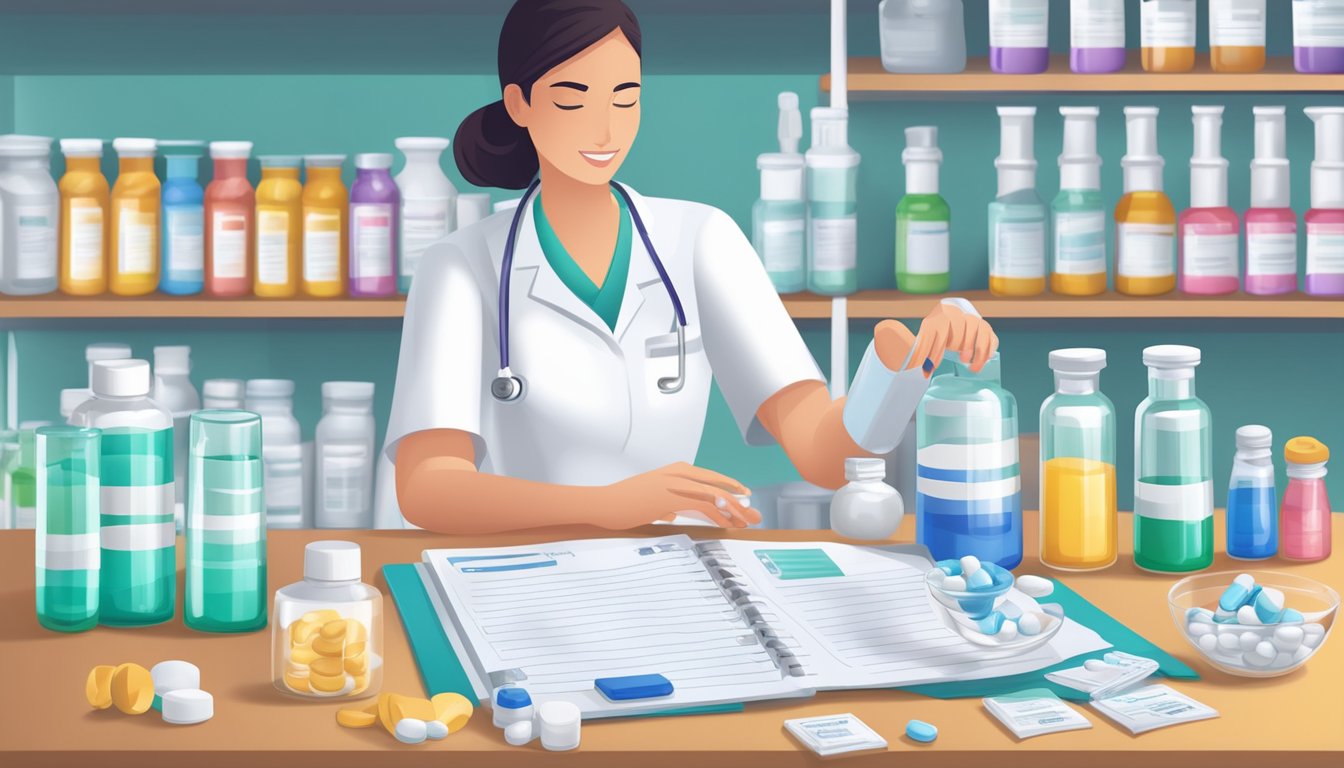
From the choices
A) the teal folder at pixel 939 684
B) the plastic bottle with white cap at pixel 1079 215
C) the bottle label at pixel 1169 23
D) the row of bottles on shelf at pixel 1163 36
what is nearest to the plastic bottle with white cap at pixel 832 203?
the row of bottles on shelf at pixel 1163 36

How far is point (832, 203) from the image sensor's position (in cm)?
226

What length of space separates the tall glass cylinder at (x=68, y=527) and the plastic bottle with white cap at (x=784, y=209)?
1288 mm

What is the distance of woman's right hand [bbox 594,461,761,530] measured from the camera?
1.45 m

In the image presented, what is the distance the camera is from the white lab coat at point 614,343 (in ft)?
5.65

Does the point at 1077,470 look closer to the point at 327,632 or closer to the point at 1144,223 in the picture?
the point at 327,632

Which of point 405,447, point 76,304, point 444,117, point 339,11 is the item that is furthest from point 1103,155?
point 76,304

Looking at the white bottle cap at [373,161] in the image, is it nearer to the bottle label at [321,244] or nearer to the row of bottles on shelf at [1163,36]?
the bottle label at [321,244]

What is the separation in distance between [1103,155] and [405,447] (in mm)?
1375

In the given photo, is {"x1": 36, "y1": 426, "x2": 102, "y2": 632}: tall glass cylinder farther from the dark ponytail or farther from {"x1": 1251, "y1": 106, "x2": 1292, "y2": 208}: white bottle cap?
{"x1": 1251, "y1": 106, "x2": 1292, "y2": 208}: white bottle cap

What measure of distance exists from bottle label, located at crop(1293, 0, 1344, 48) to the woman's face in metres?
1.11

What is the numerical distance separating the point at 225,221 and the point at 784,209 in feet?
2.63

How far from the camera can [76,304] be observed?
2.25 m

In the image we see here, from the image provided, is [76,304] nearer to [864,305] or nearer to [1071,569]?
[864,305]

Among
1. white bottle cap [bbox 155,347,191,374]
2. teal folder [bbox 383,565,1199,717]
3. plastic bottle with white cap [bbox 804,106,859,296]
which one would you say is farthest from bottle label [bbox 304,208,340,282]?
teal folder [bbox 383,565,1199,717]
